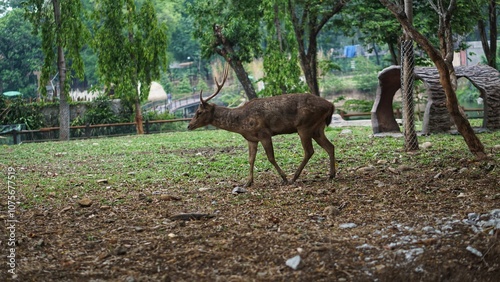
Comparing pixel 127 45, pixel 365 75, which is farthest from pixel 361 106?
pixel 365 75

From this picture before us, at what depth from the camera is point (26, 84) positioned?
134ft

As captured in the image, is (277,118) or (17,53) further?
(17,53)

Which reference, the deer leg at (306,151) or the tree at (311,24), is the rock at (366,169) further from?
the tree at (311,24)

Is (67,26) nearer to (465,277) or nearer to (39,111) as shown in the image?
(39,111)

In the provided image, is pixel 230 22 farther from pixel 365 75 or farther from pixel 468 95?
pixel 365 75

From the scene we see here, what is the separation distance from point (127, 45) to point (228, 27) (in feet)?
13.2

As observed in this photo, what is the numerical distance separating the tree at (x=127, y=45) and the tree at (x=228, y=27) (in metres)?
2.40

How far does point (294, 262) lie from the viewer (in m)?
5.16

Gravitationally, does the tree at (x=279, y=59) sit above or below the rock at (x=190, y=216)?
above

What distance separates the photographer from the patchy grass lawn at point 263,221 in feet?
16.9

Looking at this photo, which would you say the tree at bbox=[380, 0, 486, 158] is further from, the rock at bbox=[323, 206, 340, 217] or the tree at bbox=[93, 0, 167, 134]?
the tree at bbox=[93, 0, 167, 134]

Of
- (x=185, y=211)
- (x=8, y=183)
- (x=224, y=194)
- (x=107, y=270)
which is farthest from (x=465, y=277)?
(x=8, y=183)

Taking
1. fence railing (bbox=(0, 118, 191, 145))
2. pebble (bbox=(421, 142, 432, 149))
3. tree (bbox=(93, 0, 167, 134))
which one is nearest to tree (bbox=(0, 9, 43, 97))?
fence railing (bbox=(0, 118, 191, 145))

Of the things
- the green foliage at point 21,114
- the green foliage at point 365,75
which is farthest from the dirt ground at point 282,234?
the green foliage at point 365,75
